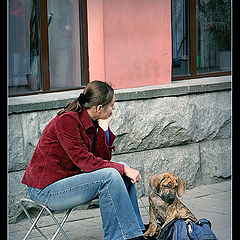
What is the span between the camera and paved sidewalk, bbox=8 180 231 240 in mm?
4617

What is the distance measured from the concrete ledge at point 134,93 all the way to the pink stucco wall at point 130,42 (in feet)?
0.56

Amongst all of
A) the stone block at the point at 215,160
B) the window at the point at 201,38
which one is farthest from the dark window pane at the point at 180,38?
the stone block at the point at 215,160

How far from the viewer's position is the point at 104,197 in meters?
3.67

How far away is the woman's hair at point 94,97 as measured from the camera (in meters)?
3.87

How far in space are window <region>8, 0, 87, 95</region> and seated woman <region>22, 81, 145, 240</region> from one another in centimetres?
154

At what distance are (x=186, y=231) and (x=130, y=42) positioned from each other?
253 centimetres

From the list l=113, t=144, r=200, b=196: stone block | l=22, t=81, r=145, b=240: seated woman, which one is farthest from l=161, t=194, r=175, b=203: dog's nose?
l=113, t=144, r=200, b=196: stone block

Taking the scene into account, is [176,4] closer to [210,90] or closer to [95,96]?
[210,90]

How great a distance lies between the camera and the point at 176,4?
6.29m

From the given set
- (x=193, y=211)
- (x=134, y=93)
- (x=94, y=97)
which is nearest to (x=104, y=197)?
(x=94, y=97)

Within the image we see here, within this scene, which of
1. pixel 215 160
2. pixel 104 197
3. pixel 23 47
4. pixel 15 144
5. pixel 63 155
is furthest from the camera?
pixel 215 160

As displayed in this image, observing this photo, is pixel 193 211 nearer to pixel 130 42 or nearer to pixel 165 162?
pixel 165 162

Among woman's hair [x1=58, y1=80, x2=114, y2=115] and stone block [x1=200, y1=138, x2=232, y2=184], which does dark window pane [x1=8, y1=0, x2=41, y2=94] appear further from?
stone block [x1=200, y1=138, x2=232, y2=184]

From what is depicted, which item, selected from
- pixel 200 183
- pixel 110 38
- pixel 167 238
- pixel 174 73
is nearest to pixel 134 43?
pixel 110 38
